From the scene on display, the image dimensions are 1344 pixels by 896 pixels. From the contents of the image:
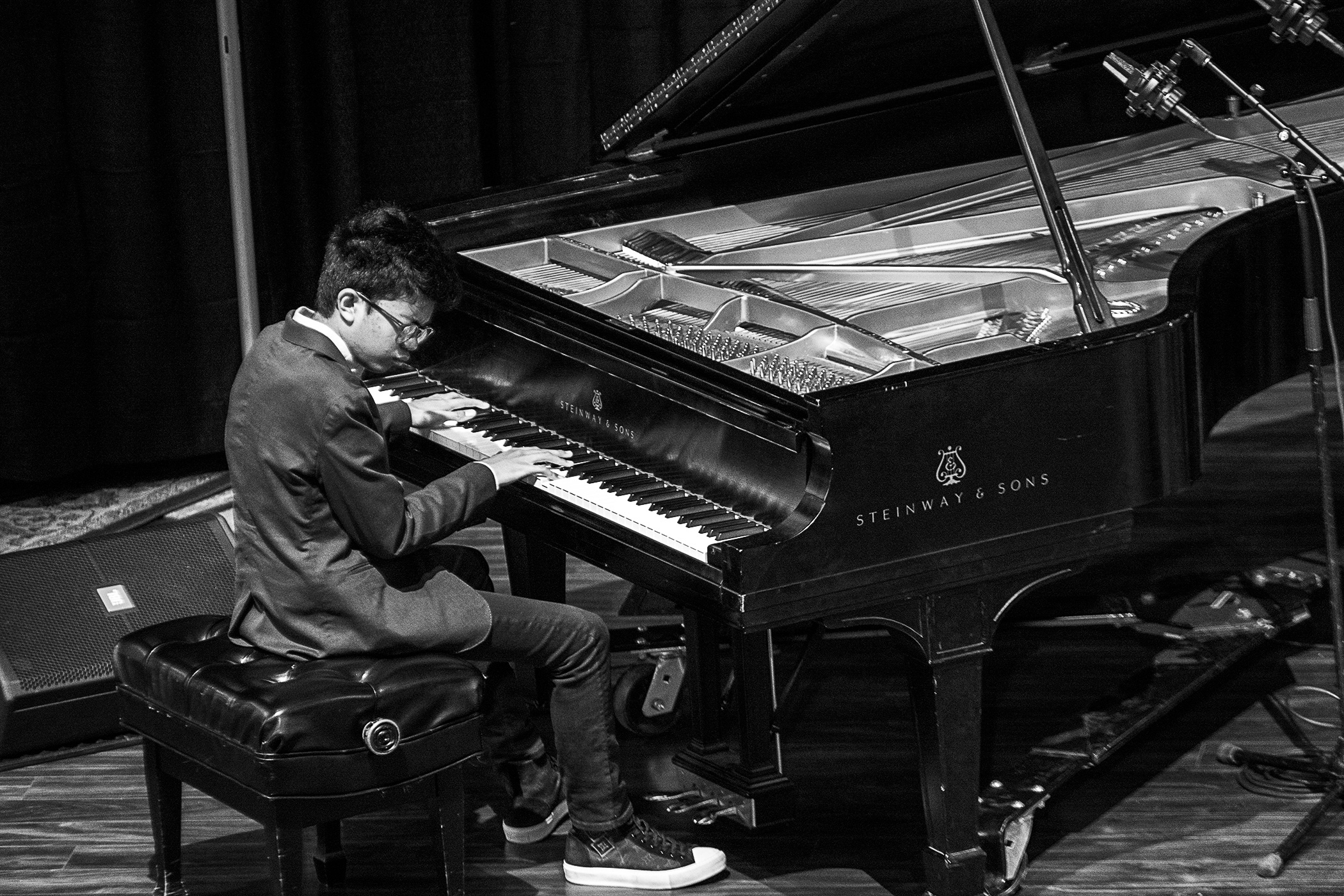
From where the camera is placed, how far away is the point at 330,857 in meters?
3.41

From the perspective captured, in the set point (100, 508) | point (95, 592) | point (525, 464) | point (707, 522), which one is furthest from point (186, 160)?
point (707, 522)

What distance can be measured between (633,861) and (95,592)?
151cm

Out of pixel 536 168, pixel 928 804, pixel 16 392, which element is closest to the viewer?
pixel 928 804

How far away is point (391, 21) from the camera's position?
5.94m

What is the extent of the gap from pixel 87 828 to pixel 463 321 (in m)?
1.25

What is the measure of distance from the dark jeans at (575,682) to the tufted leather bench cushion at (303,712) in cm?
15

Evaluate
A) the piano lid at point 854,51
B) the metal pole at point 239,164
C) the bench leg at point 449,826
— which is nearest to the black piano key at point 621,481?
the bench leg at point 449,826

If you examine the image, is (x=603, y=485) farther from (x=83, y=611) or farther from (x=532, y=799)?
(x=83, y=611)

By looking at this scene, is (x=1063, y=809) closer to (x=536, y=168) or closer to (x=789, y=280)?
(x=789, y=280)

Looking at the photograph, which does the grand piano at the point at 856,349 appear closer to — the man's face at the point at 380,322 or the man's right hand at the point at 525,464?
the man's right hand at the point at 525,464

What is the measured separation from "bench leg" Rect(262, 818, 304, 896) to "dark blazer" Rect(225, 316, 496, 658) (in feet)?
0.99

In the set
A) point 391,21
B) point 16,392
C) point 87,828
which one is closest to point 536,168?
point 391,21

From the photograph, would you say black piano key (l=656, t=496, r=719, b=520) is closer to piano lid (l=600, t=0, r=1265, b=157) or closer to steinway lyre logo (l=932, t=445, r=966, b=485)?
steinway lyre logo (l=932, t=445, r=966, b=485)

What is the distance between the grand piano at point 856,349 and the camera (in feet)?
9.60
